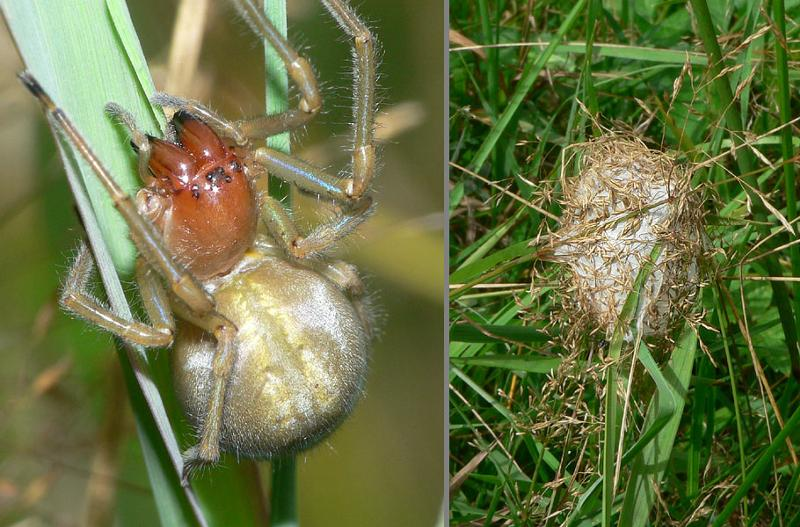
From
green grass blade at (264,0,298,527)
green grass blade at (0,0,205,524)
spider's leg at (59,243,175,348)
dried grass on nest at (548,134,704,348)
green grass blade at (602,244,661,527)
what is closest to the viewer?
green grass blade at (0,0,205,524)

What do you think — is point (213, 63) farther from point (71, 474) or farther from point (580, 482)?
point (580, 482)

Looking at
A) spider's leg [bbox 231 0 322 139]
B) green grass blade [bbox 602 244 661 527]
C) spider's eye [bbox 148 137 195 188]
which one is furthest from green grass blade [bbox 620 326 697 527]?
spider's eye [bbox 148 137 195 188]

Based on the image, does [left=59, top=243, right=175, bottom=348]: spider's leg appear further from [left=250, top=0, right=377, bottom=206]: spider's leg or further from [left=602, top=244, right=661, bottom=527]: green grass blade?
[left=602, top=244, right=661, bottom=527]: green grass blade

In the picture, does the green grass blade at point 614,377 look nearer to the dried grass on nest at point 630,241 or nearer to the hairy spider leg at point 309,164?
the dried grass on nest at point 630,241

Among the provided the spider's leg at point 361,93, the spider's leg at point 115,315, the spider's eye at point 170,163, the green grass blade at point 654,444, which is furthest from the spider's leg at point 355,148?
the green grass blade at point 654,444

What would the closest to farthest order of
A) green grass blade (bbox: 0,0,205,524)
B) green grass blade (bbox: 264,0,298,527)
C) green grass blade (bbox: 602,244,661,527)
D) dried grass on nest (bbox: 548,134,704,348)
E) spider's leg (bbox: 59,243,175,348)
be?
green grass blade (bbox: 0,0,205,524)
spider's leg (bbox: 59,243,175,348)
green grass blade (bbox: 264,0,298,527)
green grass blade (bbox: 602,244,661,527)
dried grass on nest (bbox: 548,134,704,348)

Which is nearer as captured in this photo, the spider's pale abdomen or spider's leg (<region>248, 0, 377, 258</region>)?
the spider's pale abdomen

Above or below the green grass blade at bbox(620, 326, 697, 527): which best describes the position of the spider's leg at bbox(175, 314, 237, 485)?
above
